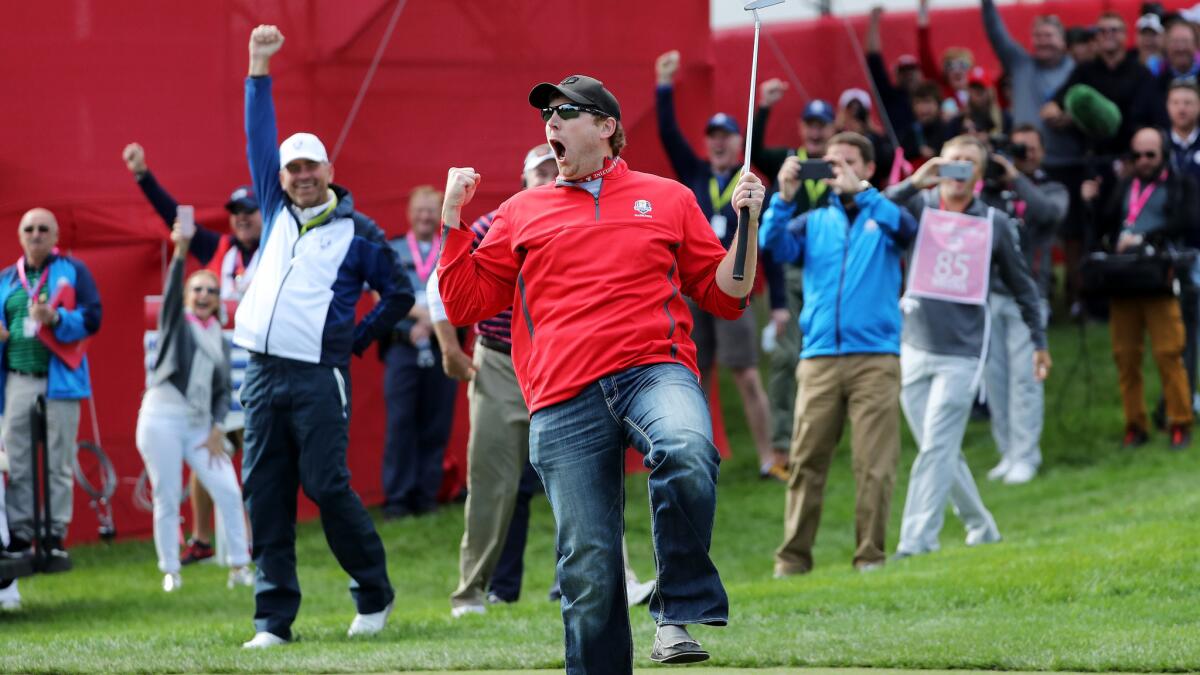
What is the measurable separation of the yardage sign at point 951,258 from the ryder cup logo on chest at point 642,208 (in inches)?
185

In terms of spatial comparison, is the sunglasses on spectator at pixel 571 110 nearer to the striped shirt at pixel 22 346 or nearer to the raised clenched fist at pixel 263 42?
the raised clenched fist at pixel 263 42

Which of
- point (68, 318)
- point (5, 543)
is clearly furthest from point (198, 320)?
point (5, 543)

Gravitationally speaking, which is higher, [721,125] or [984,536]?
[721,125]

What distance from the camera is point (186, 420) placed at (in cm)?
1071

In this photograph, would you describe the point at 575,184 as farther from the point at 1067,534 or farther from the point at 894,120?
the point at 894,120

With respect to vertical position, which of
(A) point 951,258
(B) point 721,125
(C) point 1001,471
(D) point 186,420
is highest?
(B) point 721,125

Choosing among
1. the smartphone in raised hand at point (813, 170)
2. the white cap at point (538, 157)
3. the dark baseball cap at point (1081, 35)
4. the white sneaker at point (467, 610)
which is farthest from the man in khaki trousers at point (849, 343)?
the dark baseball cap at point (1081, 35)

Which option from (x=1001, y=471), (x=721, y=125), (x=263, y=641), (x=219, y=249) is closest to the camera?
(x=263, y=641)

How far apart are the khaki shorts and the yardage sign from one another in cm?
300

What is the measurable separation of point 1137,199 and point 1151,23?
3.53m

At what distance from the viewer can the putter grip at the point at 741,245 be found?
219 inches

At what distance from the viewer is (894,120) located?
53.6ft

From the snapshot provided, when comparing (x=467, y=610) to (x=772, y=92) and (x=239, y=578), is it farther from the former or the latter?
(x=772, y=92)

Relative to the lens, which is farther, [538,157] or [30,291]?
[30,291]
